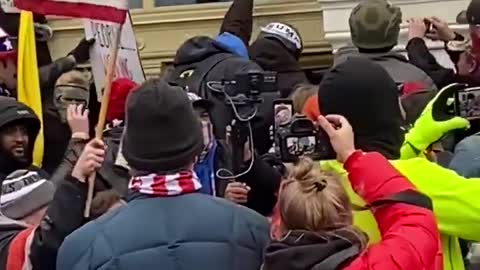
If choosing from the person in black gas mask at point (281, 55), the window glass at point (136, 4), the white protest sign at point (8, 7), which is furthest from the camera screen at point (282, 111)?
the window glass at point (136, 4)

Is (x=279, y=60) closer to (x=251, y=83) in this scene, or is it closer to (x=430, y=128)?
(x=251, y=83)

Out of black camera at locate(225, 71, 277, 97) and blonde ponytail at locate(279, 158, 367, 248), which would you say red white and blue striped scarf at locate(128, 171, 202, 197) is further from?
black camera at locate(225, 71, 277, 97)

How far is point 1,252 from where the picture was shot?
5141mm

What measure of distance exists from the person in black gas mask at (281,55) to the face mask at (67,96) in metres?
1.23

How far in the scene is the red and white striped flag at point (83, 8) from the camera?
6008 millimetres

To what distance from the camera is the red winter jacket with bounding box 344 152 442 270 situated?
4.11 meters

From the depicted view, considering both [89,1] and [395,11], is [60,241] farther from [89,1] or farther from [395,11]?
[395,11]

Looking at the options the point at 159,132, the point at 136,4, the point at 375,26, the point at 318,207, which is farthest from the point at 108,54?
the point at 136,4

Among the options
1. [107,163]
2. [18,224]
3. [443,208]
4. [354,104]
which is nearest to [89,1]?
[107,163]

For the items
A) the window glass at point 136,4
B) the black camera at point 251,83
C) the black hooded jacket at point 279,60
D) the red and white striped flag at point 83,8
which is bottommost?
the window glass at point 136,4

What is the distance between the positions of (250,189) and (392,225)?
2.05 m

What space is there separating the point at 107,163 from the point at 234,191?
26.7 inches

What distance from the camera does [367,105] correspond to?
4.74m

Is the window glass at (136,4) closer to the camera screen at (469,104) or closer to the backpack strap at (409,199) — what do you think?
the camera screen at (469,104)
